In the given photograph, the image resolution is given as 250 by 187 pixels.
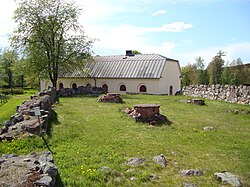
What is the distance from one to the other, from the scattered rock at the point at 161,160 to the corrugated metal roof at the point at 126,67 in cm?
2564

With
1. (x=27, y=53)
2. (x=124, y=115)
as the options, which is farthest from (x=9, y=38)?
(x=124, y=115)

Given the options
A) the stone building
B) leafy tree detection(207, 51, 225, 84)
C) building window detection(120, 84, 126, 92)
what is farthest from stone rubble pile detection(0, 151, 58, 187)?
leafy tree detection(207, 51, 225, 84)

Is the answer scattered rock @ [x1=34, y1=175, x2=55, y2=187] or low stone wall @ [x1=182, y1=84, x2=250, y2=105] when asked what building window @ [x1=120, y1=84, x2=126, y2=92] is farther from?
scattered rock @ [x1=34, y1=175, x2=55, y2=187]

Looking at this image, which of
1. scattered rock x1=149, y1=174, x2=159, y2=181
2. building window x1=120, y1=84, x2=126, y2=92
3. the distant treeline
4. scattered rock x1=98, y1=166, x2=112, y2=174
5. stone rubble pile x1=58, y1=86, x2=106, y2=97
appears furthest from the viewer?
the distant treeline

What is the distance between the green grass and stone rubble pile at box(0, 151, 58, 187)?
59 cm

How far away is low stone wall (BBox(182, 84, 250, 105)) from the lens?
2150 centimetres

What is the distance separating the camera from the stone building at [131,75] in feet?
112

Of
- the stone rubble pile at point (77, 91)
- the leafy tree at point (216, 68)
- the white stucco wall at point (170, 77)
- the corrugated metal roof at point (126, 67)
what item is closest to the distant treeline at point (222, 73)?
the leafy tree at point (216, 68)

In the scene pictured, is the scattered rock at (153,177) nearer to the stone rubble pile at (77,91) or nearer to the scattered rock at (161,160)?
the scattered rock at (161,160)

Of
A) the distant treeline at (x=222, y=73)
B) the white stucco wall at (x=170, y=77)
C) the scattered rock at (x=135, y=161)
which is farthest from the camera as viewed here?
the distant treeline at (x=222, y=73)

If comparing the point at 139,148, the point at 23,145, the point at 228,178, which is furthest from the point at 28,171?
the point at 228,178

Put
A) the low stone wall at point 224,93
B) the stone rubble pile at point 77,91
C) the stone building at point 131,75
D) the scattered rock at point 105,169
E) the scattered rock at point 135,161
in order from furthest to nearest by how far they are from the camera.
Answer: the stone building at point 131,75
the stone rubble pile at point 77,91
the low stone wall at point 224,93
the scattered rock at point 135,161
the scattered rock at point 105,169

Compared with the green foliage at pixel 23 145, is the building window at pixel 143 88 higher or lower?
higher

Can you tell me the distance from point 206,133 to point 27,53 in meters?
25.1
